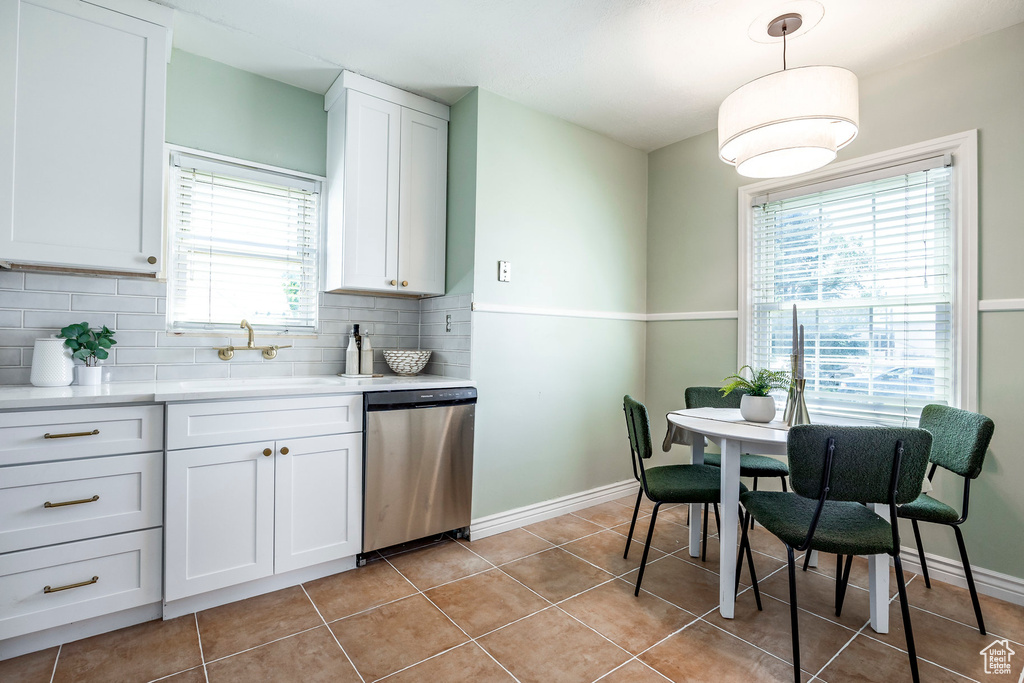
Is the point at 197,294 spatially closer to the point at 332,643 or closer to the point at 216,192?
the point at 216,192

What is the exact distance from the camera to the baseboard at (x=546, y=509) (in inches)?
117

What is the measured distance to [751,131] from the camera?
1947mm

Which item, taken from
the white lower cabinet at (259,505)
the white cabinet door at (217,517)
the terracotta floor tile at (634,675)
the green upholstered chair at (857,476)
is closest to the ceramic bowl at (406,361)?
the white lower cabinet at (259,505)

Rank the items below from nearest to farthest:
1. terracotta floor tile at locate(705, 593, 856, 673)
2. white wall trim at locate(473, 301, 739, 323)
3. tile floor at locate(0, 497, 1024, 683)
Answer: tile floor at locate(0, 497, 1024, 683), terracotta floor tile at locate(705, 593, 856, 673), white wall trim at locate(473, 301, 739, 323)

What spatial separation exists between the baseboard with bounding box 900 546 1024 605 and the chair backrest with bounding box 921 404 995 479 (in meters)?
0.64

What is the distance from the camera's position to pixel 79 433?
1842 mm

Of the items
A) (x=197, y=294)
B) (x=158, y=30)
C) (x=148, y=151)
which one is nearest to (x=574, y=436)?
(x=197, y=294)

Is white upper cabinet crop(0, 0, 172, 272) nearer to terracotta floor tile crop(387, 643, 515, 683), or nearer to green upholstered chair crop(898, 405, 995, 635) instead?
terracotta floor tile crop(387, 643, 515, 683)

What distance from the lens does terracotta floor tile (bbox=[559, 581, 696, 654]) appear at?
1946 millimetres

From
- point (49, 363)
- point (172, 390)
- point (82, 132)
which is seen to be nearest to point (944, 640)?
point (172, 390)

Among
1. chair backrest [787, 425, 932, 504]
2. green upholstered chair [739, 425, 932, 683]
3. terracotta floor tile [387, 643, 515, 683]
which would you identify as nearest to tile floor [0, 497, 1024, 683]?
terracotta floor tile [387, 643, 515, 683]

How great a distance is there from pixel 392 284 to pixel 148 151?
130cm

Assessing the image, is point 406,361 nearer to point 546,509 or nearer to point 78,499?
point 546,509

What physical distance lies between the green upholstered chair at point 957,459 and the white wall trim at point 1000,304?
1.95 ft
